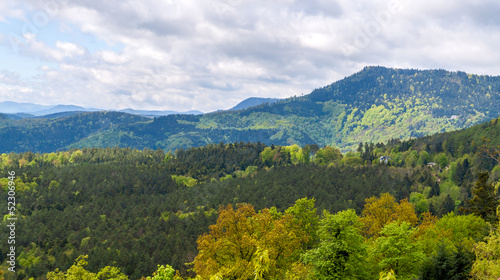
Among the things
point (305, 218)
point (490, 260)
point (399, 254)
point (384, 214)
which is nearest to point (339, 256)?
point (399, 254)

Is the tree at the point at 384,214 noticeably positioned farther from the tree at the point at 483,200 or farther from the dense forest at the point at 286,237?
the tree at the point at 483,200

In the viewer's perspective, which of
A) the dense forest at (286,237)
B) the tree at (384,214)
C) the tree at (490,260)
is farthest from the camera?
the tree at (384,214)

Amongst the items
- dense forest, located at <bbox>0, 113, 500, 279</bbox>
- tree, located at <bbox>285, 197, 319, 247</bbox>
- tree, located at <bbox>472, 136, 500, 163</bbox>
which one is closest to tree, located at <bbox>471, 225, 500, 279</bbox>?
dense forest, located at <bbox>0, 113, 500, 279</bbox>

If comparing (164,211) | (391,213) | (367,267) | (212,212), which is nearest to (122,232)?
(164,211)

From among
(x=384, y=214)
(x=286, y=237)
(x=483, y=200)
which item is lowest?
(x=384, y=214)

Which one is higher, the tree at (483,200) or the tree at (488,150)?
the tree at (488,150)

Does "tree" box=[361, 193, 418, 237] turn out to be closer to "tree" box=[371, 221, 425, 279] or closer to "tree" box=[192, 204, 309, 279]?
"tree" box=[371, 221, 425, 279]

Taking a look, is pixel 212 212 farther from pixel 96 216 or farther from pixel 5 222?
pixel 5 222

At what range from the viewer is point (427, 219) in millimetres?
102562

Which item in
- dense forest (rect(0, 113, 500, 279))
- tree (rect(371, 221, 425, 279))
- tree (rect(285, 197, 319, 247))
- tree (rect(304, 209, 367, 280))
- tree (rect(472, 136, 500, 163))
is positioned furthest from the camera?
tree (rect(285, 197, 319, 247))

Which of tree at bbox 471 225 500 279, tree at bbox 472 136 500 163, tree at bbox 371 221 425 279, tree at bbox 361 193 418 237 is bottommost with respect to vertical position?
tree at bbox 361 193 418 237

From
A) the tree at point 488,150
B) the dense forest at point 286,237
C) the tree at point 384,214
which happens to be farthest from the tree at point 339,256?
the tree at point 384,214

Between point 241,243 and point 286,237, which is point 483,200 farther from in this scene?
point 241,243

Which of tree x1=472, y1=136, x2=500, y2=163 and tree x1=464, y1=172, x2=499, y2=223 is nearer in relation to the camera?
tree x1=472, y1=136, x2=500, y2=163
